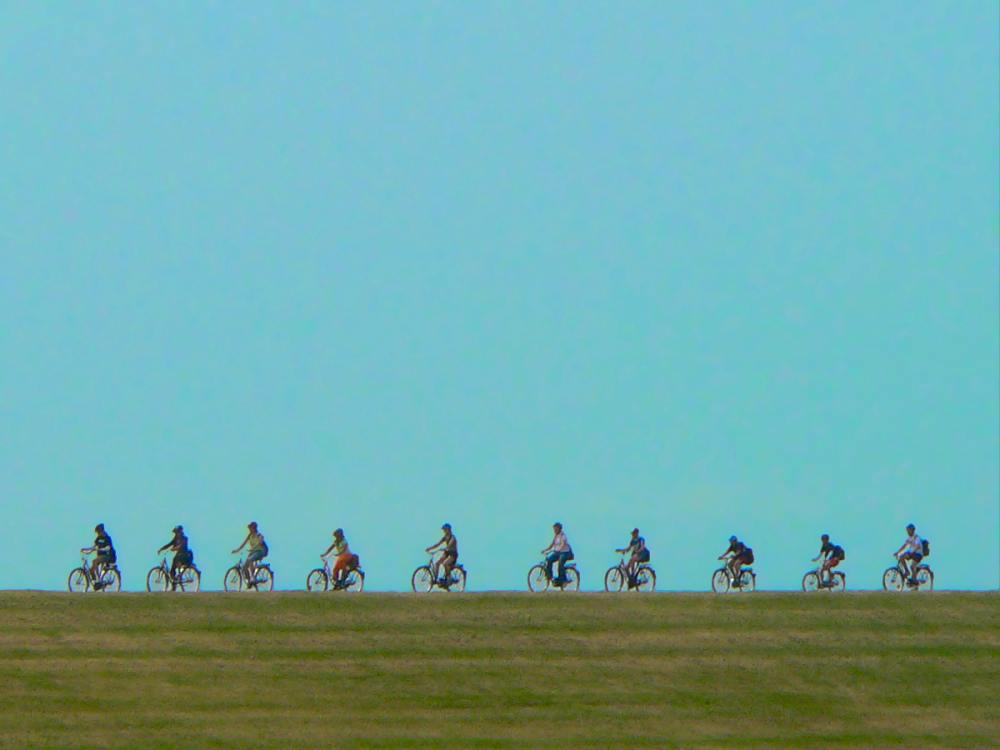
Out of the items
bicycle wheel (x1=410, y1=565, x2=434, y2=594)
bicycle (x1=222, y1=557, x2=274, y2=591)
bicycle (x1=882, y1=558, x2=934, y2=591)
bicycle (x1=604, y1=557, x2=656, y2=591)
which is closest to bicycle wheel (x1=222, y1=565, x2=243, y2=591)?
bicycle (x1=222, y1=557, x2=274, y2=591)

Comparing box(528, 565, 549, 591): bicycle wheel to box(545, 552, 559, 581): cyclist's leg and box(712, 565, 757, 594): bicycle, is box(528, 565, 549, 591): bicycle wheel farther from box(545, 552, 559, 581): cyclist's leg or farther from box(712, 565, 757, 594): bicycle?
box(712, 565, 757, 594): bicycle

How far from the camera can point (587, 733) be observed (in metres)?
36.8

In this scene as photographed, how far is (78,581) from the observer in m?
45.1

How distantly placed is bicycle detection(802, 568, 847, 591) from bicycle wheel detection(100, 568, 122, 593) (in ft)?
55.9

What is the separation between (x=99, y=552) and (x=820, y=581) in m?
17.9

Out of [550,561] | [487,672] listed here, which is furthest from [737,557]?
[487,672]

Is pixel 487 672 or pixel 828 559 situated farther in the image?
pixel 828 559

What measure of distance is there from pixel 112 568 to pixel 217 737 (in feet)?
35.4

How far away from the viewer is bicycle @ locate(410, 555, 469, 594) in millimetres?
46438

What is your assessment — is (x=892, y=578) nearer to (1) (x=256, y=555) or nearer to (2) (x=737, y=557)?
(2) (x=737, y=557)

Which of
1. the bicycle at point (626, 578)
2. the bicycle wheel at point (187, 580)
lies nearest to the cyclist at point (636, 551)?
the bicycle at point (626, 578)

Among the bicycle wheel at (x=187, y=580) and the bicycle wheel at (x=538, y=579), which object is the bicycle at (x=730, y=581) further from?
the bicycle wheel at (x=187, y=580)

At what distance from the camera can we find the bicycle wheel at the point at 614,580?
47750 millimetres

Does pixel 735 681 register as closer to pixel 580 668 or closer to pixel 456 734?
pixel 580 668
